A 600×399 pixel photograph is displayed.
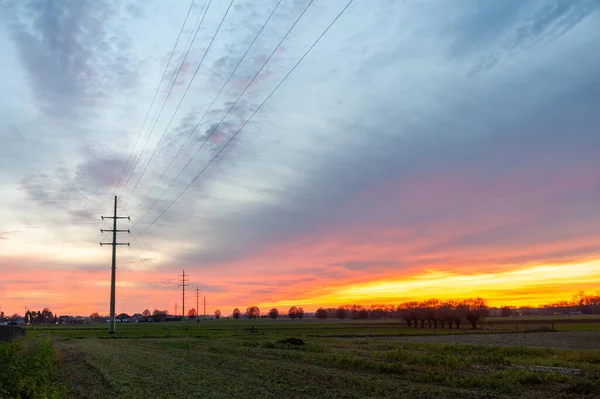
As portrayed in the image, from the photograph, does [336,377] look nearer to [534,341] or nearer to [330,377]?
[330,377]

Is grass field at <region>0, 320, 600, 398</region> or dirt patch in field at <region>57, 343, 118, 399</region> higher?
dirt patch in field at <region>57, 343, 118, 399</region>

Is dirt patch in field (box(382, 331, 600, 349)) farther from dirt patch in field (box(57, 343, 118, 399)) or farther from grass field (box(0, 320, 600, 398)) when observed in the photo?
dirt patch in field (box(57, 343, 118, 399))

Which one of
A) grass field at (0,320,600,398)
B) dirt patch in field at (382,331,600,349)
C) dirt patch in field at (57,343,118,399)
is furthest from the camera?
dirt patch in field at (382,331,600,349)

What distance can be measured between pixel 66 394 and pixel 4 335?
49.8m

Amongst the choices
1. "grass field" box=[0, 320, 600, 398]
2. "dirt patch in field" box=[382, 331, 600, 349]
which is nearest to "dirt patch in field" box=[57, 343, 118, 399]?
"grass field" box=[0, 320, 600, 398]

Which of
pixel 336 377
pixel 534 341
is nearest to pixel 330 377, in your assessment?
pixel 336 377

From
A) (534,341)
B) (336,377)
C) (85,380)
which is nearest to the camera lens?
(336,377)

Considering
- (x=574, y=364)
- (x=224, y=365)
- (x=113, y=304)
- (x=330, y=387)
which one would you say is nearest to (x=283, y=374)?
(x=330, y=387)

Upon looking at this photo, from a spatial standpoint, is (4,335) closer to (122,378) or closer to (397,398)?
(122,378)

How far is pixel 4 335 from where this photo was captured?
65125 mm

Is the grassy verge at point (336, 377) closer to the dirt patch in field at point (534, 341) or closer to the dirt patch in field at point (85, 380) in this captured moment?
the dirt patch in field at point (85, 380)

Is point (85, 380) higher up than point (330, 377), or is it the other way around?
point (85, 380)

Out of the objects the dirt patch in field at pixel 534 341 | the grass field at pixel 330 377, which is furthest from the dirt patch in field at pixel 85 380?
the dirt patch in field at pixel 534 341

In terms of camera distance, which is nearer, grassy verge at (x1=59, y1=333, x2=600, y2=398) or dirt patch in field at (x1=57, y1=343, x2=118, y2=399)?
grassy verge at (x1=59, y1=333, x2=600, y2=398)
